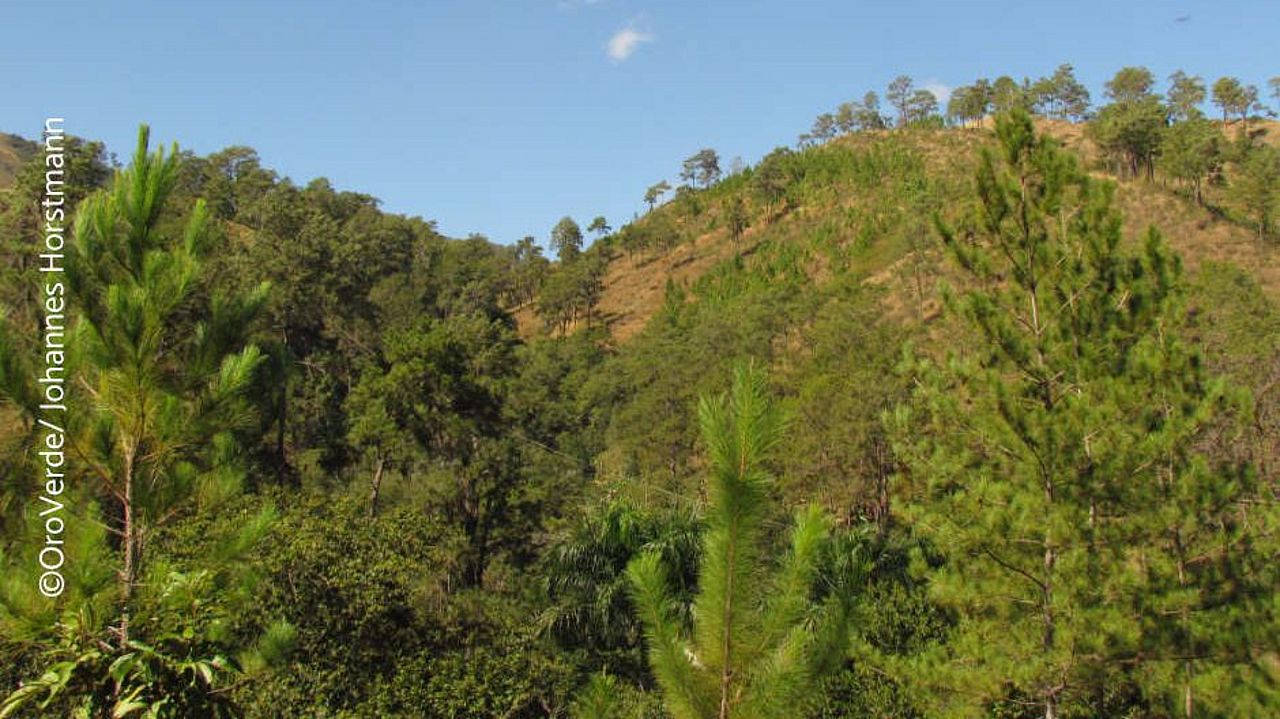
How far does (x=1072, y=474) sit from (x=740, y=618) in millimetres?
7069

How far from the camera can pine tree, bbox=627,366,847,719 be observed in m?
3.65

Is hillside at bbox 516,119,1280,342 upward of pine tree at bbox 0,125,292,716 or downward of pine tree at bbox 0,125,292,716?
upward

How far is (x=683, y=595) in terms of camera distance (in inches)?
444

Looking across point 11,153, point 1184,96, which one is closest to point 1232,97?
point 1184,96

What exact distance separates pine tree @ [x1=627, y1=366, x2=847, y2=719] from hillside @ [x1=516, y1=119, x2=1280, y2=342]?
43.4 m

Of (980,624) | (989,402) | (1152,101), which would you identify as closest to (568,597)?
(980,624)

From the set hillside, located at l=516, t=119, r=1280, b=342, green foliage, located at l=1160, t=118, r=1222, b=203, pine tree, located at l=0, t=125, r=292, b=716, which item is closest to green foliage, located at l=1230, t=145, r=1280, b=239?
hillside, located at l=516, t=119, r=1280, b=342

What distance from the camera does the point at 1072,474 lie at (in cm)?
934

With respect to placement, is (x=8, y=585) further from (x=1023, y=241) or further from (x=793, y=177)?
(x=793, y=177)

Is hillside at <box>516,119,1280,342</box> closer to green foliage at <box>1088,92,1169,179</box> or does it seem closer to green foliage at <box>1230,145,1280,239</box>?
green foliage at <box>1230,145,1280,239</box>

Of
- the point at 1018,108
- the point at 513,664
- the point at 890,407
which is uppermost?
the point at 1018,108

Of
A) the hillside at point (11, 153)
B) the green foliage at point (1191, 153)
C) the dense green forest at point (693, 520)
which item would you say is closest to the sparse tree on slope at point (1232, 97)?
the green foliage at point (1191, 153)

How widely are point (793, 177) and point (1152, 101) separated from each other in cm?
3590

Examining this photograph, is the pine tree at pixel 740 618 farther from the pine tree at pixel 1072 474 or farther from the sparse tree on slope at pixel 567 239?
the sparse tree on slope at pixel 567 239
